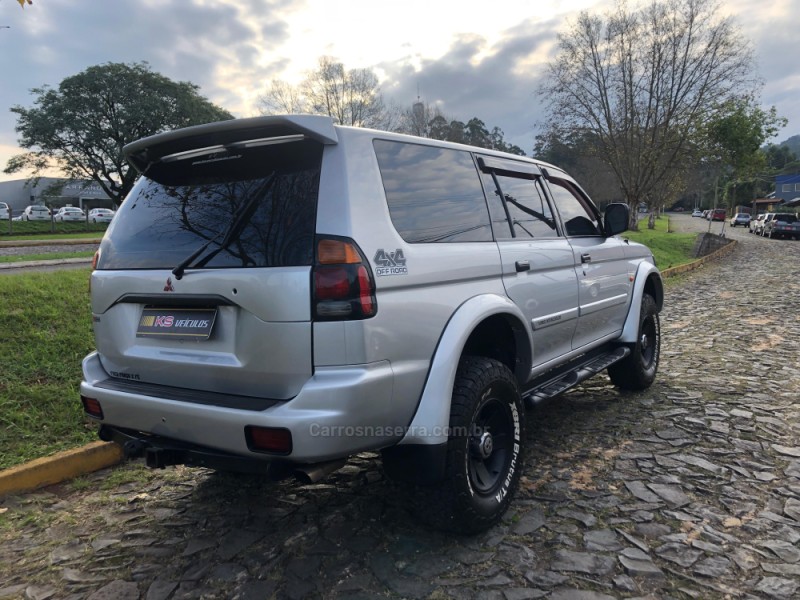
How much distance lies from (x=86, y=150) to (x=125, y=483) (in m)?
41.0

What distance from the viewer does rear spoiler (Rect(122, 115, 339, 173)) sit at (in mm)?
2307

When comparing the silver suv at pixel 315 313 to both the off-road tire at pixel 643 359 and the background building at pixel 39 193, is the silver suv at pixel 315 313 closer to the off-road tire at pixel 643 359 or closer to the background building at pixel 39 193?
the off-road tire at pixel 643 359

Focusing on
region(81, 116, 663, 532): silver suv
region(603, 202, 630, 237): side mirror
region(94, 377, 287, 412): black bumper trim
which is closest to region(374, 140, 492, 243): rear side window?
region(81, 116, 663, 532): silver suv

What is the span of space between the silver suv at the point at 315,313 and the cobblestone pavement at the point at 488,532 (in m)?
0.31

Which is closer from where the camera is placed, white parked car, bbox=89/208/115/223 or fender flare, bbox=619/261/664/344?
fender flare, bbox=619/261/664/344

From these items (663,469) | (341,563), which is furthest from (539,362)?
(341,563)

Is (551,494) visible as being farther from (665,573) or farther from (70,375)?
(70,375)

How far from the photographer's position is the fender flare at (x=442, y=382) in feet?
8.02

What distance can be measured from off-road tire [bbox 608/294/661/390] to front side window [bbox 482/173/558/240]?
1691mm

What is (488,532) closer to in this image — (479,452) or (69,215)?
(479,452)

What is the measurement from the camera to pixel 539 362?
3.46 metres

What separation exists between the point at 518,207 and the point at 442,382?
1507 mm

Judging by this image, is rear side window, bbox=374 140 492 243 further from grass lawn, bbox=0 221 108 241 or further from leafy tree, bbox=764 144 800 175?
leafy tree, bbox=764 144 800 175

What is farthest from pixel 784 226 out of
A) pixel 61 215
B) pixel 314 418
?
pixel 61 215
